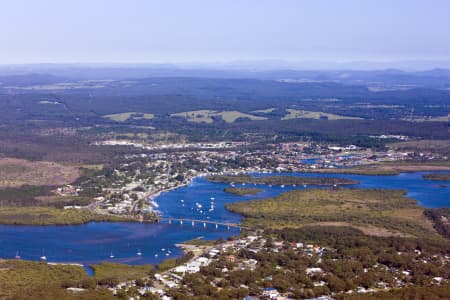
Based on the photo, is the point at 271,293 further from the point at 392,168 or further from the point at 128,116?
the point at 128,116

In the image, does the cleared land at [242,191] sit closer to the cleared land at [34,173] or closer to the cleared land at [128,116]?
the cleared land at [34,173]

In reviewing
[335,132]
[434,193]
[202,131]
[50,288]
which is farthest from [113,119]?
[50,288]

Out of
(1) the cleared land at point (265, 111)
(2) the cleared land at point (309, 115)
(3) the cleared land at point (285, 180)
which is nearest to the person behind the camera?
(3) the cleared land at point (285, 180)

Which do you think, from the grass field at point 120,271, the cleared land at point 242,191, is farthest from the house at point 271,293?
the cleared land at point 242,191

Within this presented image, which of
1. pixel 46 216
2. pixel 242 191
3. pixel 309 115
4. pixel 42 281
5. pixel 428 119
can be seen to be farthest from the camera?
pixel 309 115

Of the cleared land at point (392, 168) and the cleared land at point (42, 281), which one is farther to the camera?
the cleared land at point (392, 168)

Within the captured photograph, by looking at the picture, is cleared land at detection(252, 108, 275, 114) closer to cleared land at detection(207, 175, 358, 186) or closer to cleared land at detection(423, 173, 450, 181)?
cleared land at detection(423, 173, 450, 181)

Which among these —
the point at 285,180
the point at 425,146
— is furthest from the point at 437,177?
the point at 425,146
